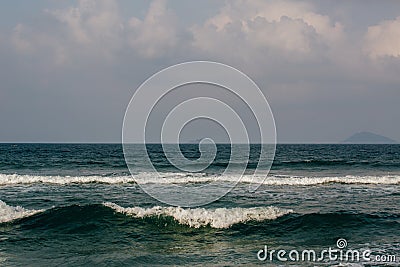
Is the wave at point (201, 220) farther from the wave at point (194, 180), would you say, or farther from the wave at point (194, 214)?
the wave at point (194, 180)

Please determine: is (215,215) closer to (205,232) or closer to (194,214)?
(194,214)

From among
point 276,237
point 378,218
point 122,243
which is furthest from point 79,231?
point 378,218

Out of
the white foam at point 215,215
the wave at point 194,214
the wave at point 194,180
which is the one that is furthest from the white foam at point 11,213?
the wave at point 194,180

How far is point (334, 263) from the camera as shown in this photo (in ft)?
35.4

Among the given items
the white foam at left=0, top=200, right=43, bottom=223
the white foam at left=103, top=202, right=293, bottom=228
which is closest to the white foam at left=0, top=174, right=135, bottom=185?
the white foam at left=0, top=200, right=43, bottom=223

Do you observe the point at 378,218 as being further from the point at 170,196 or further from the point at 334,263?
the point at 170,196

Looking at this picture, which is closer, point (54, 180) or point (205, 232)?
point (205, 232)

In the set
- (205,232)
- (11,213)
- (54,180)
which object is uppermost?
(54,180)

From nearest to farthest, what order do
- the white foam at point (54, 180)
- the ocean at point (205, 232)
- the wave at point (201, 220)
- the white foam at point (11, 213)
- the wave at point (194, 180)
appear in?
the ocean at point (205, 232)
the wave at point (201, 220)
the white foam at point (11, 213)
the wave at point (194, 180)
the white foam at point (54, 180)

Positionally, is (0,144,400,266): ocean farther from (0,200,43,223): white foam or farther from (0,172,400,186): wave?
(0,172,400,186): wave

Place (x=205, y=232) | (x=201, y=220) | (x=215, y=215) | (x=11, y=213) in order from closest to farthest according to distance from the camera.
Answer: (x=205, y=232) < (x=201, y=220) < (x=215, y=215) < (x=11, y=213)

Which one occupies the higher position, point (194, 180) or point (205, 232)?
point (194, 180)

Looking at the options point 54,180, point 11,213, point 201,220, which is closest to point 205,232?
point 201,220

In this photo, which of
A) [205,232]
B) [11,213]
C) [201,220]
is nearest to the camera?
[205,232]
